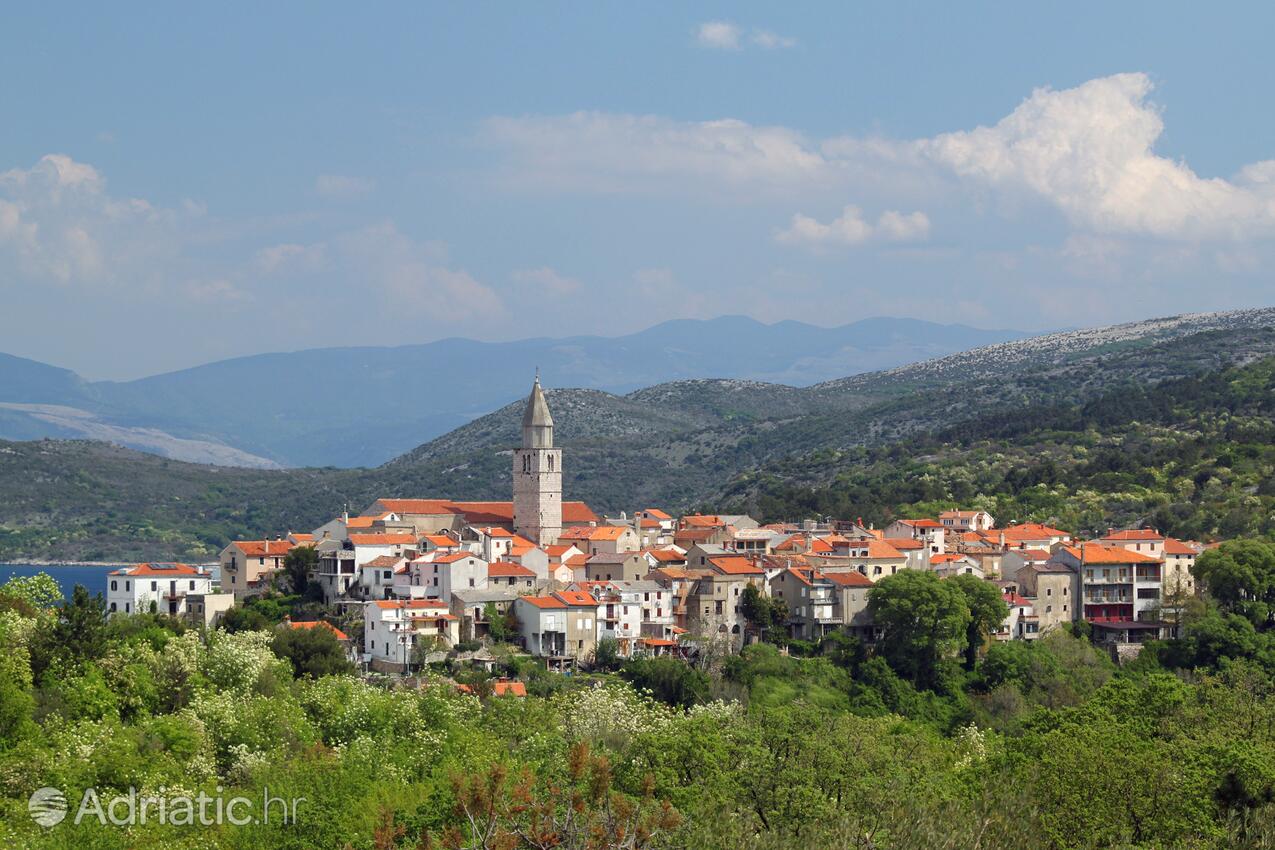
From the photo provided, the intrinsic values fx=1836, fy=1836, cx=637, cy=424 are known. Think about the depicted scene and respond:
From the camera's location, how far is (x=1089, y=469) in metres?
112

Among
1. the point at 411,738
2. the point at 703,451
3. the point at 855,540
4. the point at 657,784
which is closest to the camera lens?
the point at 657,784

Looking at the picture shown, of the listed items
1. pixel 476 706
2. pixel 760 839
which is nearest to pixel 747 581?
pixel 476 706

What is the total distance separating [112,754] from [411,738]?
9915mm

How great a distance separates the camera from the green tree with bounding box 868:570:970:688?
7106 cm

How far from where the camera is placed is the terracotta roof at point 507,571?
73.2 m

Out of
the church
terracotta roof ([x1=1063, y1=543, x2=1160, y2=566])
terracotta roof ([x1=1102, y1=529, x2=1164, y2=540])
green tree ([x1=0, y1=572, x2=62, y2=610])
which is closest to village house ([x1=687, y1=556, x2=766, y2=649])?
the church

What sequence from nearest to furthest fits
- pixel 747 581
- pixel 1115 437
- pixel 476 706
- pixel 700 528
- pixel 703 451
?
1. pixel 476 706
2. pixel 747 581
3. pixel 700 528
4. pixel 1115 437
5. pixel 703 451

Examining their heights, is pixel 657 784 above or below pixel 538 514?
below

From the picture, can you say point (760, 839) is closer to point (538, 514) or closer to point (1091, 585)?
point (1091, 585)

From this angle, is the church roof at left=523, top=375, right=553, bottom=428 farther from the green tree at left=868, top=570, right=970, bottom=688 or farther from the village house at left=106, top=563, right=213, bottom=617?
the green tree at left=868, top=570, right=970, bottom=688

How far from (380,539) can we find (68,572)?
9600 centimetres

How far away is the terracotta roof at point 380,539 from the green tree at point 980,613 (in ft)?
75.4

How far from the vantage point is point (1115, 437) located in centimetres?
12875

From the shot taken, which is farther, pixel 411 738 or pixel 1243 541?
pixel 1243 541
